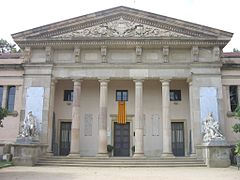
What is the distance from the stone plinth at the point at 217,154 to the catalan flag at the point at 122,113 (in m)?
7.72

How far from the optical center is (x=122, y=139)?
25234mm

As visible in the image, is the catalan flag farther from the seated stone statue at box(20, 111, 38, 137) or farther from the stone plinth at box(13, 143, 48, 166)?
the stone plinth at box(13, 143, 48, 166)

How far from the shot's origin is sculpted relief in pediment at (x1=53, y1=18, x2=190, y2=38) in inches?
925

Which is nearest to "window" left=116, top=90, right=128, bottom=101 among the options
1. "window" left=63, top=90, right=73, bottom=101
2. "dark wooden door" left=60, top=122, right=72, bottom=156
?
"window" left=63, top=90, right=73, bottom=101

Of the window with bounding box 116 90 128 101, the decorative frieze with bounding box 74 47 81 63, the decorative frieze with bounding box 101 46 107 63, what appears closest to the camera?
the decorative frieze with bounding box 101 46 107 63

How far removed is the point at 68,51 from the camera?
2406 cm

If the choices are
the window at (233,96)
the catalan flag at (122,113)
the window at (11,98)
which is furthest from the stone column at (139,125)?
the window at (11,98)

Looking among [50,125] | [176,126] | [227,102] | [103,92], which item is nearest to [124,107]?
[103,92]

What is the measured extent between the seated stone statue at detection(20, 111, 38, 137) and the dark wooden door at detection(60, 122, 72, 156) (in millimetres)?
4093

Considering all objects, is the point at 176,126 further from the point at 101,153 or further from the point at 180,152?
the point at 101,153

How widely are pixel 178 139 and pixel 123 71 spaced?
768 centimetres

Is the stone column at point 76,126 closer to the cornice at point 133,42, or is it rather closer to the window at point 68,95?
the window at point 68,95

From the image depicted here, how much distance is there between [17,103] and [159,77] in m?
12.0

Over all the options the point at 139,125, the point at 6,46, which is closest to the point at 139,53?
the point at 139,125
